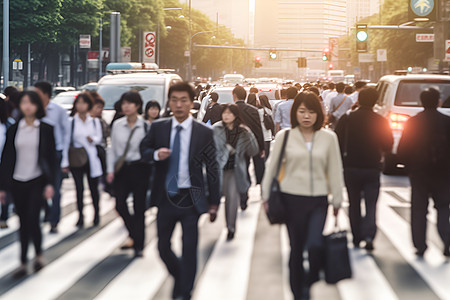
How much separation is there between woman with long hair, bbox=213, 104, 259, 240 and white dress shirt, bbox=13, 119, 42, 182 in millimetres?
2524

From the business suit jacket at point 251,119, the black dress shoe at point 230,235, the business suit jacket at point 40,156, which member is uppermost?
the business suit jacket at point 251,119

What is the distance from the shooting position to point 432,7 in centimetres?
2673

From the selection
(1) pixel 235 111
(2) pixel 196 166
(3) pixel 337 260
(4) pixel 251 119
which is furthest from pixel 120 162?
(3) pixel 337 260

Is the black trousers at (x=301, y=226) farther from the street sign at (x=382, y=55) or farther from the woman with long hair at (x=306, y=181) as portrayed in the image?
the street sign at (x=382, y=55)

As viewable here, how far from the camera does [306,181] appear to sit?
247 inches

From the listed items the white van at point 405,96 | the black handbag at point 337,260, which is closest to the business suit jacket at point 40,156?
the black handbag at point 337,260

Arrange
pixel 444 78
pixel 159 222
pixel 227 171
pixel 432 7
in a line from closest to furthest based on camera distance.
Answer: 1. pixel 159 222
2. pixel 227 171
3. pixel 444 78
4. pixel 432 7

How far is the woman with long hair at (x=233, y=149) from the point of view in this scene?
957 centimetres

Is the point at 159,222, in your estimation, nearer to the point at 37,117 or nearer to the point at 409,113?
the point at 37,117

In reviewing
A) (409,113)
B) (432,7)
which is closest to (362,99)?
(409,113)

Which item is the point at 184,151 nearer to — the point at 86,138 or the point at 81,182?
the point at 86,138

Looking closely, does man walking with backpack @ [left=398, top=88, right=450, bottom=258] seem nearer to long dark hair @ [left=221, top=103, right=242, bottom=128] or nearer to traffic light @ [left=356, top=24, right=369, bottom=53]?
long dark hair @ [left=221, top=103, right=242, bottom=128]

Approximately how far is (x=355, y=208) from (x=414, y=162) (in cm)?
81

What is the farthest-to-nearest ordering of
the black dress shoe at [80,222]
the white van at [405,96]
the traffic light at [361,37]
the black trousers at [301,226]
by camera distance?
the traffic light at [361,37]
the white van at [405,96]
the black dress shoe at [80,222]
the black trousers at [301,226]
